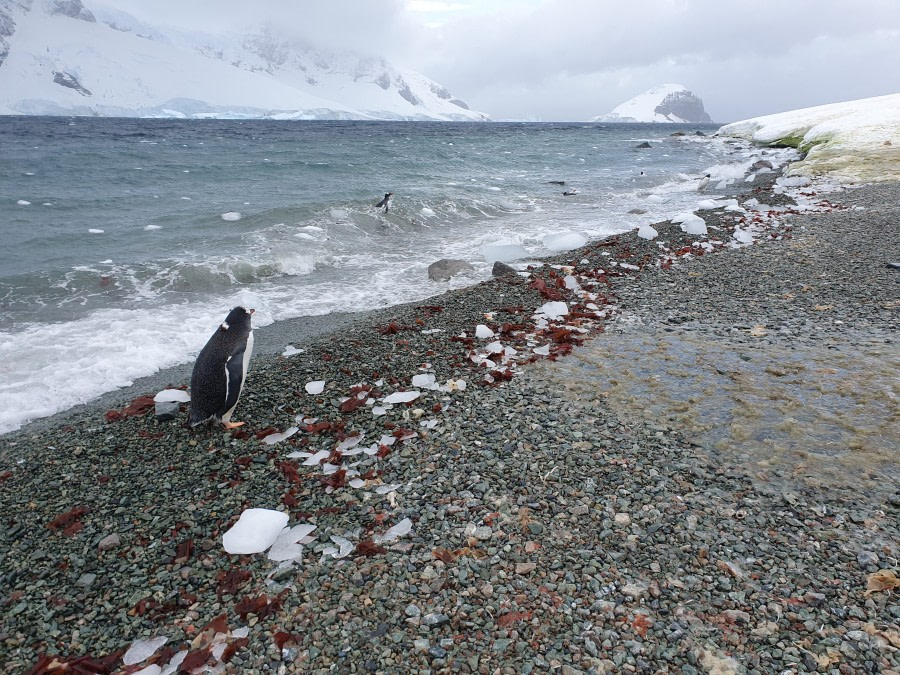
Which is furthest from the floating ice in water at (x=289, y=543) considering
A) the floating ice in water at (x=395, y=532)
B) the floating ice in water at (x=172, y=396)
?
the floating ice in water at (x=172, y=396)

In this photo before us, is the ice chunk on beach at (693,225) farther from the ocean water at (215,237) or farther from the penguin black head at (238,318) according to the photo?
the penguin black head at (238,318)

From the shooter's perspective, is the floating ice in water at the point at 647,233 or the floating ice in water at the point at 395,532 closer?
the floating ice in water at the point at 395,532

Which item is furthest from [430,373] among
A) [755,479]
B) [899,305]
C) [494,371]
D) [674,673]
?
[899,305]

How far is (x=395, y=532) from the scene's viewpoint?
3762 mm

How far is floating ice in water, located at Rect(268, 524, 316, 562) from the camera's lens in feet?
12.0

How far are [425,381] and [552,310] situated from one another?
303cm

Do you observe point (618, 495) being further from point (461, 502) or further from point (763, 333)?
point (763, 333)

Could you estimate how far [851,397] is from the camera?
205 inches

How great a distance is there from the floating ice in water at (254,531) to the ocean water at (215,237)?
13.5ft

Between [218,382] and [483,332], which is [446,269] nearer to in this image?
[483,332]

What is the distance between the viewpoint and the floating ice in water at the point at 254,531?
12.2 feet

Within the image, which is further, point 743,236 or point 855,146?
point 855,146

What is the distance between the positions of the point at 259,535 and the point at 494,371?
3252mm

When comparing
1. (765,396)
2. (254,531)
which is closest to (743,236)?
(765,396)
